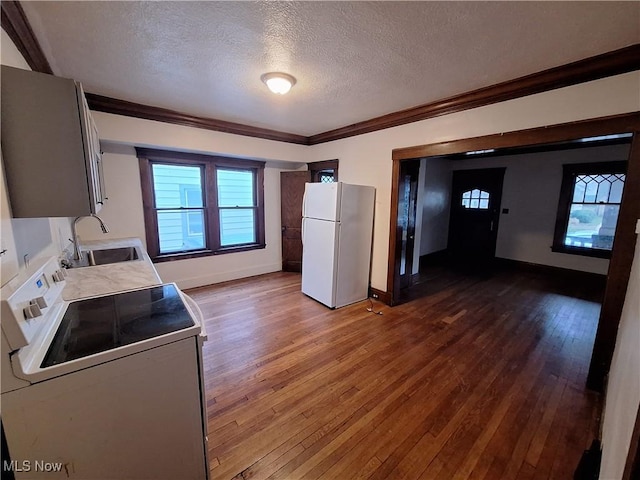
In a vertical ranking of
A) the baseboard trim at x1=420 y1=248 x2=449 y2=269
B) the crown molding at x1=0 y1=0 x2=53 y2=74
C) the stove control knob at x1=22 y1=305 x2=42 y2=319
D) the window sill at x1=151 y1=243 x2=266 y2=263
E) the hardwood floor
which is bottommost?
the hardwood floor

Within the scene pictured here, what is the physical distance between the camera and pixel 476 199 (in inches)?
246

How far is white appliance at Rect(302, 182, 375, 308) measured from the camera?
3.35 m

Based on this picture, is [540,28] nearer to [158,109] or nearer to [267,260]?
[158,109]

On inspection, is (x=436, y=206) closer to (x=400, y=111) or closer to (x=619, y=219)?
(x=400, y=111)

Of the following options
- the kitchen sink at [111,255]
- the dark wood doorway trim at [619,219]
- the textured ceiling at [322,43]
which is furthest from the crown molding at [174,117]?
the dark wood doorway trim at [619,219]

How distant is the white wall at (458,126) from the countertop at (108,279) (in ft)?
9.15

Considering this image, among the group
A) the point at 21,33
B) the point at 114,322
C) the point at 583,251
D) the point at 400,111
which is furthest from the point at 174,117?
the point at 583,251

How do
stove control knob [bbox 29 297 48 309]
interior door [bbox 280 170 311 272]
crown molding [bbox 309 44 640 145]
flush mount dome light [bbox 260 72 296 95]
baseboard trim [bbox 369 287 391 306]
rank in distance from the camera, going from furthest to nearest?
interior door [bbox 280 170 311 272] → baseboard trim [bbox 369 287 391 306] → flush mount dome light [bbox 260 72 296 95] → crown molding [bbox 309 44 640 145] → stove control knob [bbox 29 297 48 309]

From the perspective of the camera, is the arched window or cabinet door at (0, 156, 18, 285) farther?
the arched window

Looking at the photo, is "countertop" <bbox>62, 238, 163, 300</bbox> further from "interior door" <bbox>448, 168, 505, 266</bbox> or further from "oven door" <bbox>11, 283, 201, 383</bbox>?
"interior door" <bbox>448, 168, 505, 266</bbox>

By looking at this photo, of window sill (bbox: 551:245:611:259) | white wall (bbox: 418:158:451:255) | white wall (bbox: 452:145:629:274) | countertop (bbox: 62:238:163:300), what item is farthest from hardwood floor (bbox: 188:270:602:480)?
white wall (bbox: 418:158:451:255)

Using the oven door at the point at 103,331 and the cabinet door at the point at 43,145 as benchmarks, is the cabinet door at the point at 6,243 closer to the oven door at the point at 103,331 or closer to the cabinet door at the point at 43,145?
the cabinet door at the point at 43,145

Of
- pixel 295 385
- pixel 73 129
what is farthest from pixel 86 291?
pixel 295 385

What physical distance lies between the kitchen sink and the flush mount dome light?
2059mm
